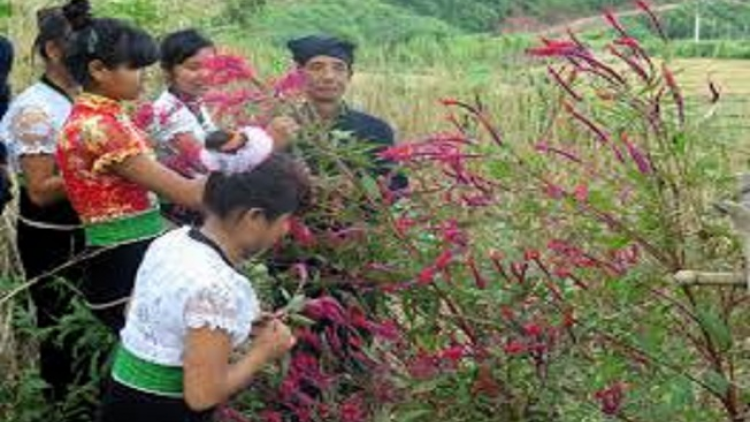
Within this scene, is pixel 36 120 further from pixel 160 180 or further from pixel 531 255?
pixel 531 255

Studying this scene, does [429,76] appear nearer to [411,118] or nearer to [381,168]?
[411,118]

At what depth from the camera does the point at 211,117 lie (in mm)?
3523

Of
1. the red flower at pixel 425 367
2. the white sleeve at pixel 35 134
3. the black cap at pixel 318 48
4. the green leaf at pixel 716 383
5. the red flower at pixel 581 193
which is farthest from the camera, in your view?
the black cap at pixel 318 48

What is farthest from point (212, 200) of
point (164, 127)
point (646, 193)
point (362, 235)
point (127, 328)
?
point (164, 127)

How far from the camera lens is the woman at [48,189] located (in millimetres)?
3289

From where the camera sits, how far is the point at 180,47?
3.78 meters

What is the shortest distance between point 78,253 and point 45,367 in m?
0.31

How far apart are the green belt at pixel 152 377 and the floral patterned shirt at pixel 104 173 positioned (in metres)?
0.61

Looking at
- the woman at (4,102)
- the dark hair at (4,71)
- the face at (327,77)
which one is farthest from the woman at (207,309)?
the dark hair at (4,71)

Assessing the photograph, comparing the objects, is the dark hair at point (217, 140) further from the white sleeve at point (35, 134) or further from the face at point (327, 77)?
the face at point (327, 77)

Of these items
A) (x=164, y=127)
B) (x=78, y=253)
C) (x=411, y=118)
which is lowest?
(x=411, y=118)

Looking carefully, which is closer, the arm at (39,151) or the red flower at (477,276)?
the red flower at (477,276)

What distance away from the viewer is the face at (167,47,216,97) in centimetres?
374

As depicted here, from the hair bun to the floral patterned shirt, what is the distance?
0.65ft
